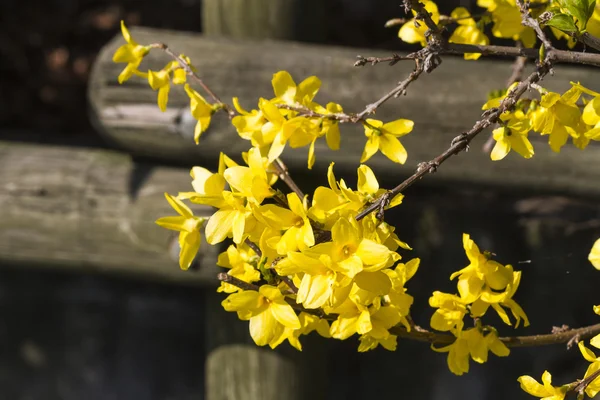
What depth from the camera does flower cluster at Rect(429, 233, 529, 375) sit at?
36.2 inches

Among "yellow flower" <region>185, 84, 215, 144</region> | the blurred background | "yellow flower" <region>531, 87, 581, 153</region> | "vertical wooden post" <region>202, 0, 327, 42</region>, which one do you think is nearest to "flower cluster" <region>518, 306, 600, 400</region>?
"yellow flower" <region>531, 87, 581, 153</region>

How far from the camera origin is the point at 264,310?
33.2 inches

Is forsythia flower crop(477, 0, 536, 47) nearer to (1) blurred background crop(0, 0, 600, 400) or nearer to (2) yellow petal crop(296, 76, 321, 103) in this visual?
(2) yellow petal crop(296, 76, 321, 103)

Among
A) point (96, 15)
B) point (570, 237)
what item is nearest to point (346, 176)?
point (570, 237)

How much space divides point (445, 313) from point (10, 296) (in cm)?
189

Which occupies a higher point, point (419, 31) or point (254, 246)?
point (419, 31)

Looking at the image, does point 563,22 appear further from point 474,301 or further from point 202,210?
point 202,210

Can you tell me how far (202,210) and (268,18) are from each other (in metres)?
0.43

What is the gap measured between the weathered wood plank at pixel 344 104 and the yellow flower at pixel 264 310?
729 millimetres

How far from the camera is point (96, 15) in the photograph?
2545mm

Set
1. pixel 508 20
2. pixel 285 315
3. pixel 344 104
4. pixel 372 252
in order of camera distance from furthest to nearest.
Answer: pixel 344 104 < pixel 508 20 < pixel 285 315 < pixel 372 252

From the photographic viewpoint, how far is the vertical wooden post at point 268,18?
1.64 metres

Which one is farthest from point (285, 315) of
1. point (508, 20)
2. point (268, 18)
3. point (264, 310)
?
point (268, 18)

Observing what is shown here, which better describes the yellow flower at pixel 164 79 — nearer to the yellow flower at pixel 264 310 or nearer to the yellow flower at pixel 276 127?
the yellow flower at pixel 276 127
